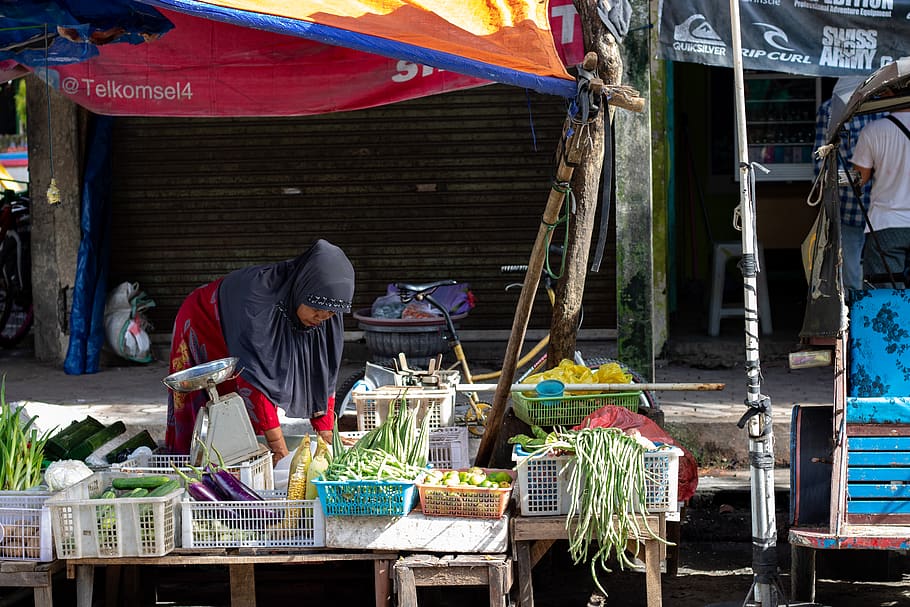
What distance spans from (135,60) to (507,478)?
336 cm

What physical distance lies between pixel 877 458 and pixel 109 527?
10.8 ft

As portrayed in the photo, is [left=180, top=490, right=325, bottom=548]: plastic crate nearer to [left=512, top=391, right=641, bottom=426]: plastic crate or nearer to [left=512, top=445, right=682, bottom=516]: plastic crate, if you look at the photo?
[left=512, top=445, right=682, bottom=516]: plastic crate

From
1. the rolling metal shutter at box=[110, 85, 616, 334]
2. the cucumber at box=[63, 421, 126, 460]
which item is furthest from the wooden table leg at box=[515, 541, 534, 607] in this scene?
the rolling metal shutter at box=[110, 85, 616, 334]

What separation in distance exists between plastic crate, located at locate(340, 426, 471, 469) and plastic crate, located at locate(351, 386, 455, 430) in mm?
61

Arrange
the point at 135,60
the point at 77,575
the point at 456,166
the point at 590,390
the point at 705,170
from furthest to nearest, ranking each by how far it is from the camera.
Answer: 1. the point at 705,170
2. the point at 456,166
3. the point at 135,60
4. the point at 590,390
5. the point at 77,575

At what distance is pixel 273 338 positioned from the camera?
215 inches

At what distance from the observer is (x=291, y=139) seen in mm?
9828

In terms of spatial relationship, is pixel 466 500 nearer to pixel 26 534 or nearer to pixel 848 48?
pixel 26 534

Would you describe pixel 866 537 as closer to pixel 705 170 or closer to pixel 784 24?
pixel 784 24

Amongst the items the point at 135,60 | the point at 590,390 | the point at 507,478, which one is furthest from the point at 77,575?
the point at 135,60

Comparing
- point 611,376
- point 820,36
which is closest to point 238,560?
point 611,376

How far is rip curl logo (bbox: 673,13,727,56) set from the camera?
7398mm

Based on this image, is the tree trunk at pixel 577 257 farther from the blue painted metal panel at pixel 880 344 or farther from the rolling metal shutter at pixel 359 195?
the rolling metal shutter at pixel 359 195

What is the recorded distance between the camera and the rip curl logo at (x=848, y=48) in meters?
A: 7.53
